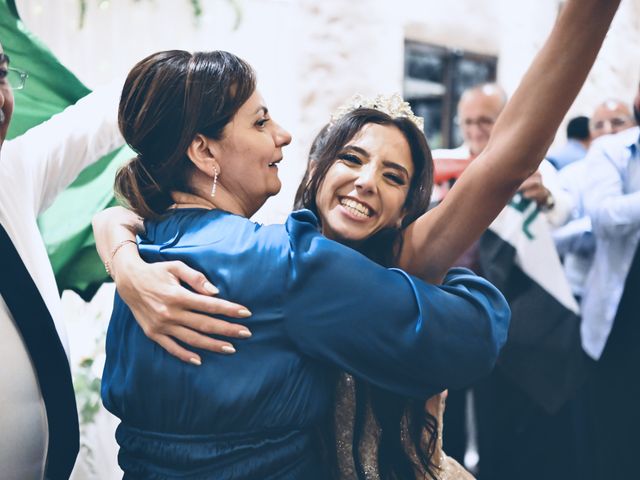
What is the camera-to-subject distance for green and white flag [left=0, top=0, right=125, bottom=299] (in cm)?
229

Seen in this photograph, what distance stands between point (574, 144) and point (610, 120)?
0.28 m

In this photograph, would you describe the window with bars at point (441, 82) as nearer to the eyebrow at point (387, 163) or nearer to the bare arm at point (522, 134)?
the eyebrow at point (387, 163)

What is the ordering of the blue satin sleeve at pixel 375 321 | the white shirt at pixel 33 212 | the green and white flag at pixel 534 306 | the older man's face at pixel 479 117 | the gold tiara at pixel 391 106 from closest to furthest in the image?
the blue satin sleeve at pixel 375 321, the white shirt at pixel 33 212, the gold tiara at pixel 391 106, the green and white flag at pixel 534 306, the older man's face at pixel 479 117

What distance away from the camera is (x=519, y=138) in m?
1.24

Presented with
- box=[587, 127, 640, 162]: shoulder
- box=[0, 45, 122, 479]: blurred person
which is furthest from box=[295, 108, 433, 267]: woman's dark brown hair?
box=[587, 127, 640, 162]: shoulder

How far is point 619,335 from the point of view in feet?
10.6

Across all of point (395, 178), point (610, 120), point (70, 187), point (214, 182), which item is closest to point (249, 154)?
point (214, 182)

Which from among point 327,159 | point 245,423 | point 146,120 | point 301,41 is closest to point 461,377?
point 245,423

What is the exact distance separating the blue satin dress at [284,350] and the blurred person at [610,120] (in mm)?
3047

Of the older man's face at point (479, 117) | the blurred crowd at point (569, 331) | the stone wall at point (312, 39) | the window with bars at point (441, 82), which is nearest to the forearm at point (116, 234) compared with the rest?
the stone wall at point (312, 39)

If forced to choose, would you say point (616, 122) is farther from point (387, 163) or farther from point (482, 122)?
point (387, 163)

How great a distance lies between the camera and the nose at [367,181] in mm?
1562

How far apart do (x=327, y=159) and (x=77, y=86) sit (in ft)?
3.43

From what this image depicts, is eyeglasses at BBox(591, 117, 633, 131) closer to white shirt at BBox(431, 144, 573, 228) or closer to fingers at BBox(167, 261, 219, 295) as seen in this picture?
white shirt at BBox(431, 144, 573, 228)
